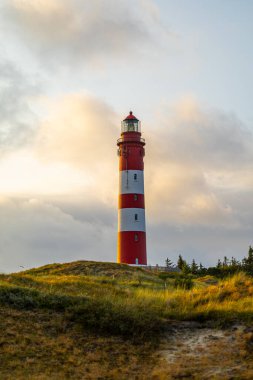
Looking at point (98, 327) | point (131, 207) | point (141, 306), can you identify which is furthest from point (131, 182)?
point (98, 327)

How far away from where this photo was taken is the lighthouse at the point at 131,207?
48.8m

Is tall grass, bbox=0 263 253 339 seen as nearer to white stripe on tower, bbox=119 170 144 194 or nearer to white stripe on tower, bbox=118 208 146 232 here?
white stripe on tower, bbox=118 208 146 232

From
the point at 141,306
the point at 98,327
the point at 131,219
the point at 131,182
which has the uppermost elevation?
the point at 131,182

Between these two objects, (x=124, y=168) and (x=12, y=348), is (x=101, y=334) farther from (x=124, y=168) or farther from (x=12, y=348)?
(x=124, y=168)

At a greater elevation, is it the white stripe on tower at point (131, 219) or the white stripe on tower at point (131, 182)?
the white stripe on tower at point (131, 182)

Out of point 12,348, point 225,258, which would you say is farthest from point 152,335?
point 225,258

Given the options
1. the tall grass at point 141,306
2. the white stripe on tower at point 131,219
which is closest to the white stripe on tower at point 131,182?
the white stripe on tower at point 131,219

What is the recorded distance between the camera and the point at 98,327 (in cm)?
1547

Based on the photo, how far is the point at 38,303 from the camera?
17.2 m

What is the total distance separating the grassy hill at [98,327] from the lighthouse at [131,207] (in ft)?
93.0

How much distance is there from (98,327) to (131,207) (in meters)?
33.6

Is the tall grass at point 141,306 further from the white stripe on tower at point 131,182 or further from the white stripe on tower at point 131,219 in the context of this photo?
the white stripe on tower at point 131,182

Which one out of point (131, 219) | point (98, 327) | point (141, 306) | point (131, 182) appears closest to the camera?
point (98, 327)

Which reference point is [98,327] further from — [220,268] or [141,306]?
[220,268]
